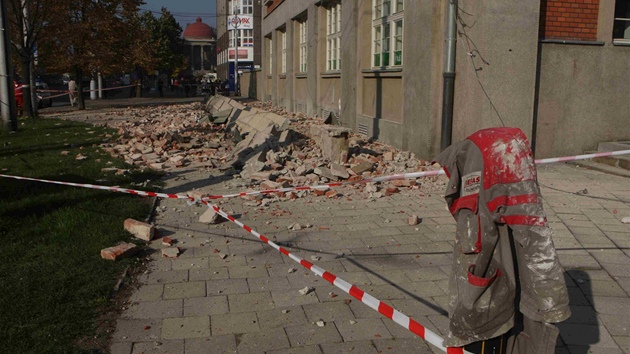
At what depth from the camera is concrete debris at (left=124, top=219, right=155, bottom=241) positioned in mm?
6320

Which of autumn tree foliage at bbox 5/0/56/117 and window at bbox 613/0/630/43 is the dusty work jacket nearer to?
window at bbox 613/0/630/43

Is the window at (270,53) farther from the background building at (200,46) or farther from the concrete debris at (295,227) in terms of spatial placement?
the background building at (200,46)

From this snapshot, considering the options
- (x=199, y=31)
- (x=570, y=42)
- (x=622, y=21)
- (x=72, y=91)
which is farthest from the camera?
(x=199, y=31)

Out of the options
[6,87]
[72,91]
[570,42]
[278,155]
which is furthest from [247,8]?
[570,42]

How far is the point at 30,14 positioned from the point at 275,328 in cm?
2487

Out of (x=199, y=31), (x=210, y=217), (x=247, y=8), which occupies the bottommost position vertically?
(x=210, y=217)

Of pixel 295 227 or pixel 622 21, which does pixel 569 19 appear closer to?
pixel 622 21

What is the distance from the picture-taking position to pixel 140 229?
20.9 ft

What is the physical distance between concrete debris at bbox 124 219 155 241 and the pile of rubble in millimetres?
2182

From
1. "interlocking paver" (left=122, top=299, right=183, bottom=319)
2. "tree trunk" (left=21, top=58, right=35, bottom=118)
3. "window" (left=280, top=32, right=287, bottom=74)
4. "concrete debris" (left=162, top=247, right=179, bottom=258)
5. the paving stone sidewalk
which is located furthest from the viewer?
"window" (left=280, top=32, right=287, bottom=74)

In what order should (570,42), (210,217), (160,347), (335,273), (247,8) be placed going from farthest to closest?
(247,8), (570,42), (210,217), (335,273), (160,347)

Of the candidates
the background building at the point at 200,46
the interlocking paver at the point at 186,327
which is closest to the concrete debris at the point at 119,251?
the interlocking paver at the point at 186,327

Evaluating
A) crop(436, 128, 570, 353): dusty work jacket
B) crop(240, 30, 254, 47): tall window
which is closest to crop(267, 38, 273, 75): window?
crop(436, 128, 570, 353): dusty work jacket

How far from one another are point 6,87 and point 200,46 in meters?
95.0
